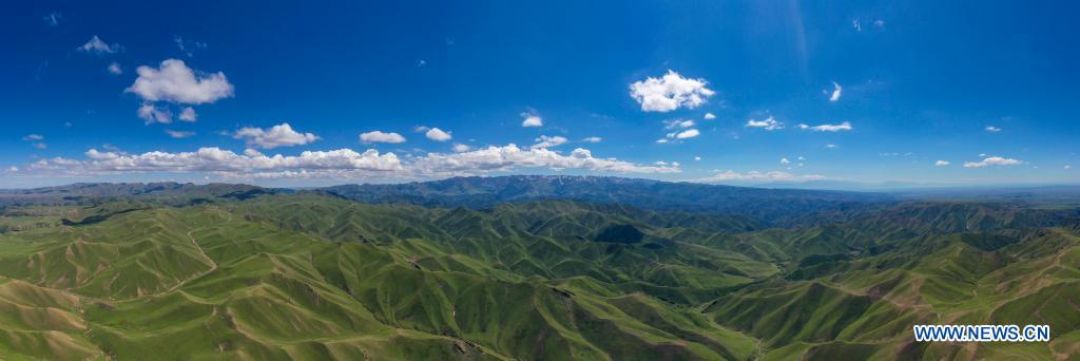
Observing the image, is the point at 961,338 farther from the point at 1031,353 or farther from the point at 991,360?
the point at 1031,353

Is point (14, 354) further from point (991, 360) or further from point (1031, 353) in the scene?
point (1031, 353)

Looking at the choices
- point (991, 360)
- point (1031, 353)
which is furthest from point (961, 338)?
point (1031, 353)

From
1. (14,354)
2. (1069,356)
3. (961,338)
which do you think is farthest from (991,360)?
(14,354)

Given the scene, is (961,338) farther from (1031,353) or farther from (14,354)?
(14,354)

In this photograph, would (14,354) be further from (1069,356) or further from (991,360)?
(1069,356)

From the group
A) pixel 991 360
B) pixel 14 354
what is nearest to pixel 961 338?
pixel 991 360
